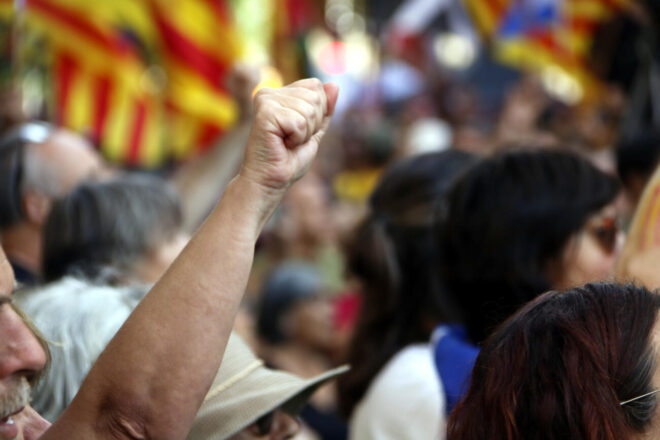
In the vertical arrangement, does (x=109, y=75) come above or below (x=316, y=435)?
above

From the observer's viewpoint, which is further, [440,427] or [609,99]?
[609,99]

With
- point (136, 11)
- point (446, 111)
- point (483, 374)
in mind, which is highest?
point (136, 11)

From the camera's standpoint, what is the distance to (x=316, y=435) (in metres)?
3.64

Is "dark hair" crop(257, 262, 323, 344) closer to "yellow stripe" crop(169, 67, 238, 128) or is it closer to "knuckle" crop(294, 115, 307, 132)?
"yellow stripe" crop(169, 67, 238, 128)

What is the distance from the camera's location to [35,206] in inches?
126

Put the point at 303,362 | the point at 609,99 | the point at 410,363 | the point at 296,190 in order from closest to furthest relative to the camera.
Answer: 1. the point at 410,363
2. the point at 303,362
3. the point at 609,99
4. the point at 296,190

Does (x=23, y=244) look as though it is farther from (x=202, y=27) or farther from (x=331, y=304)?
(x=202, y=27)

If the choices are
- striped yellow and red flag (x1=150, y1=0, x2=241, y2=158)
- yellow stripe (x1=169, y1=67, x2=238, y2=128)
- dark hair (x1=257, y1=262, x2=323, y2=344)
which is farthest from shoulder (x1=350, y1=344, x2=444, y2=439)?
yellow stripe (x1=169, y1=67, x2=238, y2=128)

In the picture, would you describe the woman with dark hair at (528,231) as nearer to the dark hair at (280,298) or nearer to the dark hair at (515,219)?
the dark hair at (515,219)

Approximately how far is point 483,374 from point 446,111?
8.90 meters

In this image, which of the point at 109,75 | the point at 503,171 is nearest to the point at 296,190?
the point at 109,75

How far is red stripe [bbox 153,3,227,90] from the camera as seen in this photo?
17.8 feet

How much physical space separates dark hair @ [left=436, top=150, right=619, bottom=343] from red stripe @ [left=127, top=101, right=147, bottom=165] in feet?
12.2

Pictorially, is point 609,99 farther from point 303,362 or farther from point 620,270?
point 620,270
